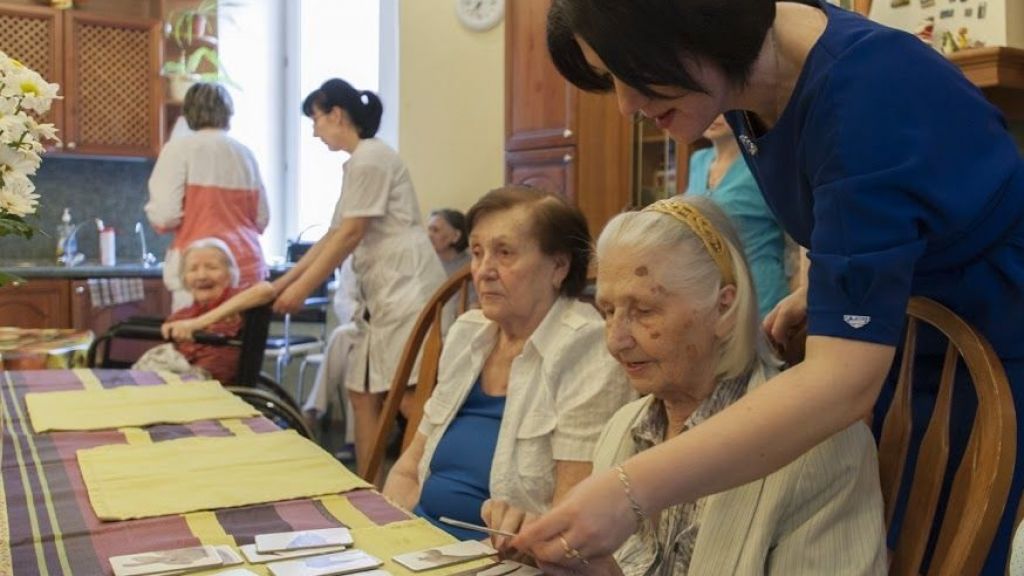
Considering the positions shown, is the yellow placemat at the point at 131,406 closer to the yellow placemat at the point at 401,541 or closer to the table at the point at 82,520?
the table at the point at 82,520

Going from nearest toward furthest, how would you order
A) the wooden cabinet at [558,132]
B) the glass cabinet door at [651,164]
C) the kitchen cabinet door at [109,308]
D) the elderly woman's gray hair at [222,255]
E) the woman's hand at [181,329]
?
the woman's hand at [181,329]
the elderly woman's gray hair at [222,255]
the glass cabinet door at [651,164]
the wooden cabinet at [558,132]
the kitchen cabinet door at [109,308]

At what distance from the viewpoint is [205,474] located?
145cm

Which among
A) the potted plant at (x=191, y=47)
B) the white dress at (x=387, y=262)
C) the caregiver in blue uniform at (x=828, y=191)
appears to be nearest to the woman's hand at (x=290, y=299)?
the white dress at (x=387, y=262)

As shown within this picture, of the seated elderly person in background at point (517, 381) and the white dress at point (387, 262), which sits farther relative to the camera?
the white dress at point (387, 262)

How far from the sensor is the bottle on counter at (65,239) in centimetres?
548

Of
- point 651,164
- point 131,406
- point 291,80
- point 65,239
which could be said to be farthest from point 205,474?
point 291,80

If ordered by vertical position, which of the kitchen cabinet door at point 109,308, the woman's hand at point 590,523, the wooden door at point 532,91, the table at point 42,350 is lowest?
the kitchen cabinet door at point 109,308

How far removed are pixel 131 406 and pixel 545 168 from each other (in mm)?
2543

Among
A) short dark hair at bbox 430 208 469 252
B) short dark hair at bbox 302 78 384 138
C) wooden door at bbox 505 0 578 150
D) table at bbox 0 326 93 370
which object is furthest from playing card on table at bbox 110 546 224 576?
short dark hair at bbox 430 208 469 252

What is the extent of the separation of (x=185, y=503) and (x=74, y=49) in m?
4.73

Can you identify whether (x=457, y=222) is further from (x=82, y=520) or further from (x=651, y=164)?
(x=82, y=520)

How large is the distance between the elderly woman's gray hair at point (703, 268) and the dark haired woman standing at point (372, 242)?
2033mm

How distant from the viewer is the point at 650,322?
1.25m

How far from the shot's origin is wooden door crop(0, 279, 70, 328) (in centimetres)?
487
